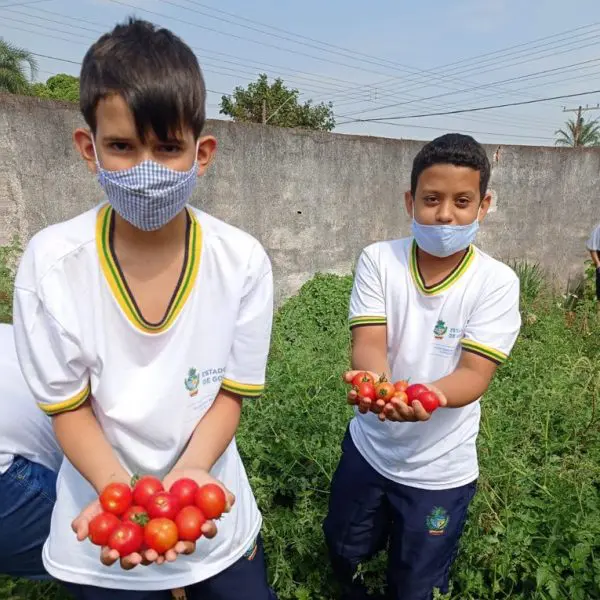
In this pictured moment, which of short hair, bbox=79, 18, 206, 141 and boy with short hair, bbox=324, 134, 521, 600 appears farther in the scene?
boy with short hair, bbox=324, 134, 521, 600

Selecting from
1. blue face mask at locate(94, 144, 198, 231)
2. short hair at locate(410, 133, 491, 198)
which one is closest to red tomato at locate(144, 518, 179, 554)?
blue face mask at locate(94, 144, 198, 231)

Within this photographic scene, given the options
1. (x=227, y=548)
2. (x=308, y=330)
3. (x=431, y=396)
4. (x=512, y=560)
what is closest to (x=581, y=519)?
(x=512, y=560)

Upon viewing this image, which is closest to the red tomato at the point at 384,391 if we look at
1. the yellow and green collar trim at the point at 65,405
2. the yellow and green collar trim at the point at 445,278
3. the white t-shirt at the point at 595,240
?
the yellow and green collar trim at the point at 445,278

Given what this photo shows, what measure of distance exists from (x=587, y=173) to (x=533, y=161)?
94 centimetres

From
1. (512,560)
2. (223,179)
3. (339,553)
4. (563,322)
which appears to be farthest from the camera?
(563,322)

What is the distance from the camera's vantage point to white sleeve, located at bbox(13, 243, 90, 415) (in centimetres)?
125

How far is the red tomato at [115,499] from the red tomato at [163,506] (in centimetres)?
5

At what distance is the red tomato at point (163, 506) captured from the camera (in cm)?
123

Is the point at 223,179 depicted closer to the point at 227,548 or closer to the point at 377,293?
the point at 377,293

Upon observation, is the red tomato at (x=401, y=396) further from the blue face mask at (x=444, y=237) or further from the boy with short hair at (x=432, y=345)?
the blue face mask at (x=444, y=237)

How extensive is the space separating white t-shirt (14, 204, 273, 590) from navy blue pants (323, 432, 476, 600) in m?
0.70

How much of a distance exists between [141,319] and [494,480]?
7.13 ft

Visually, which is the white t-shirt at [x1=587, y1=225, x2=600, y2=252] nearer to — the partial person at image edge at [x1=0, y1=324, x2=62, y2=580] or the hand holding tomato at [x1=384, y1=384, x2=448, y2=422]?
the hand holding tomato at [x1=384, y1=384, x2=448, y2=422]

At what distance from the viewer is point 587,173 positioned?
311 inches
